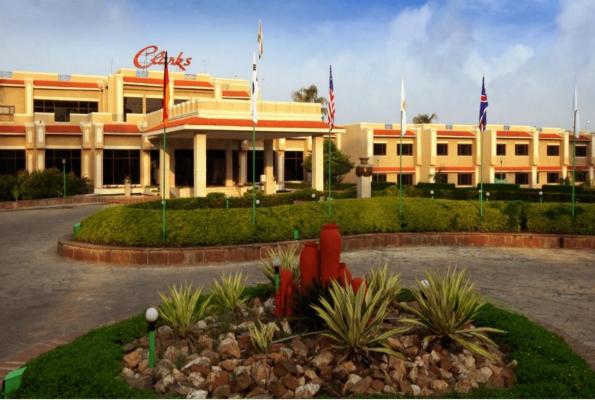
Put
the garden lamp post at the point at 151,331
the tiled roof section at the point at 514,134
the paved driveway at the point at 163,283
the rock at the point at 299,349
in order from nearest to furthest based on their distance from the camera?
the garden lamp post at the point at 151,331, the rock at the point at 299,349, the paved driveway at the point at 163,283, the tiled roof section at the point at 514,134

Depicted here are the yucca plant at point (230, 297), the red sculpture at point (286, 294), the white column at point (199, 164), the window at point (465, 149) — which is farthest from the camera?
the window at point (465, 149)

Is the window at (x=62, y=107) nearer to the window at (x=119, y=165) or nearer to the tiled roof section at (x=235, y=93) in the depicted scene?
the window at (x=119, y=165)

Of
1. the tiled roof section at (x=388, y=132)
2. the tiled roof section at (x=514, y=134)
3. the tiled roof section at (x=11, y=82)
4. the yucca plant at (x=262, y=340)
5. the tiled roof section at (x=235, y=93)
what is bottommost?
the yucca plant at (x=262, y=340)

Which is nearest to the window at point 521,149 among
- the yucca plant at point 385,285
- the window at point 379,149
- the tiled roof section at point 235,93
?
the window at point 379,149

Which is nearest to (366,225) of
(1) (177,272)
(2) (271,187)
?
(1) (177,272)

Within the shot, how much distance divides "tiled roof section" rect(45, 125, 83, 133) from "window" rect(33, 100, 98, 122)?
6.33 m

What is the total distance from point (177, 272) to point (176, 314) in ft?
17.3

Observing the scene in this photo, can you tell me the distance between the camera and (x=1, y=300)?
9.27 metres

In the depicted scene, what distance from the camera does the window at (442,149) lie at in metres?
51.8

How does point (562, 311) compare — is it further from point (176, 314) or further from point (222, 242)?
point (222, 242)

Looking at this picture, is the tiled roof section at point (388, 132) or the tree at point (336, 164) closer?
→ the tree at point (336, 164)

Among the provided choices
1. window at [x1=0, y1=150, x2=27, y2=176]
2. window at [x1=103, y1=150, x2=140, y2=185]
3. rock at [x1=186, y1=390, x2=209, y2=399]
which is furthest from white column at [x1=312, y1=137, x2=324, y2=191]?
rock at [x1=186, y1=390, x2=209, y2=399]

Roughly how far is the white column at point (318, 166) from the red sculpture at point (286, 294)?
23.3 meters

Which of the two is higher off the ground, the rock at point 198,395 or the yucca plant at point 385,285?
the yucca plant at point 385,285
